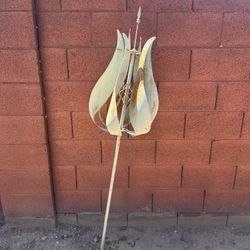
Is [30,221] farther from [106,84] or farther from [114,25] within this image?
[114,25]

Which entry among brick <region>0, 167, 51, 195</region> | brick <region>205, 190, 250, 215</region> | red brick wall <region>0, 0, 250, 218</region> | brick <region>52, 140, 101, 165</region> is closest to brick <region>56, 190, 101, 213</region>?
red brick wall <region>0, 0, 250, 218</region>

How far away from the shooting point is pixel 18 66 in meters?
1.91

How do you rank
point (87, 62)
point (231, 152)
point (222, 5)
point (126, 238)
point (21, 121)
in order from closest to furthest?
point (222, 5) < point (87, 62) < point (21, 121) < point (231, 152) < point (126, 238)

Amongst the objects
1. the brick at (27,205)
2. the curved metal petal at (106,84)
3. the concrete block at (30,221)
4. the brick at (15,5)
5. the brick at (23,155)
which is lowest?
the concrete block at (30,221)

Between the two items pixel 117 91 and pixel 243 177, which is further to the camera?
pixel 243 177

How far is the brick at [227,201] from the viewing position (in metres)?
2.28

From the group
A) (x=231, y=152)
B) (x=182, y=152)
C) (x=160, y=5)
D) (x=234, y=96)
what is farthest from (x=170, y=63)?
(x=231, y=152)

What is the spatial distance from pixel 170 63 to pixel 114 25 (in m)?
0.36

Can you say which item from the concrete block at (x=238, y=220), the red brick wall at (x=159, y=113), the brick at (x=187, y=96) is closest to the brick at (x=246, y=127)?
the red brick wall at (x=159, y=113)

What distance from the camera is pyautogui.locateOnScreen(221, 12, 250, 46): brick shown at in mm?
1831

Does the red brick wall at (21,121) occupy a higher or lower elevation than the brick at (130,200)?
higher

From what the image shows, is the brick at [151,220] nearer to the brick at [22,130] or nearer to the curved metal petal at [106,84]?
the brick at [22,130]

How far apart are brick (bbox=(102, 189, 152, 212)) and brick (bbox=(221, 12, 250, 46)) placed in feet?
3.38

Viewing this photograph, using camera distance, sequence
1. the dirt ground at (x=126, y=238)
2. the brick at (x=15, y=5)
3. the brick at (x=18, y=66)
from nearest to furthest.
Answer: the brick at (x=15, y=5)
the brick at (x=18, y=66)
the dirt ground at (x=126, y=238)
